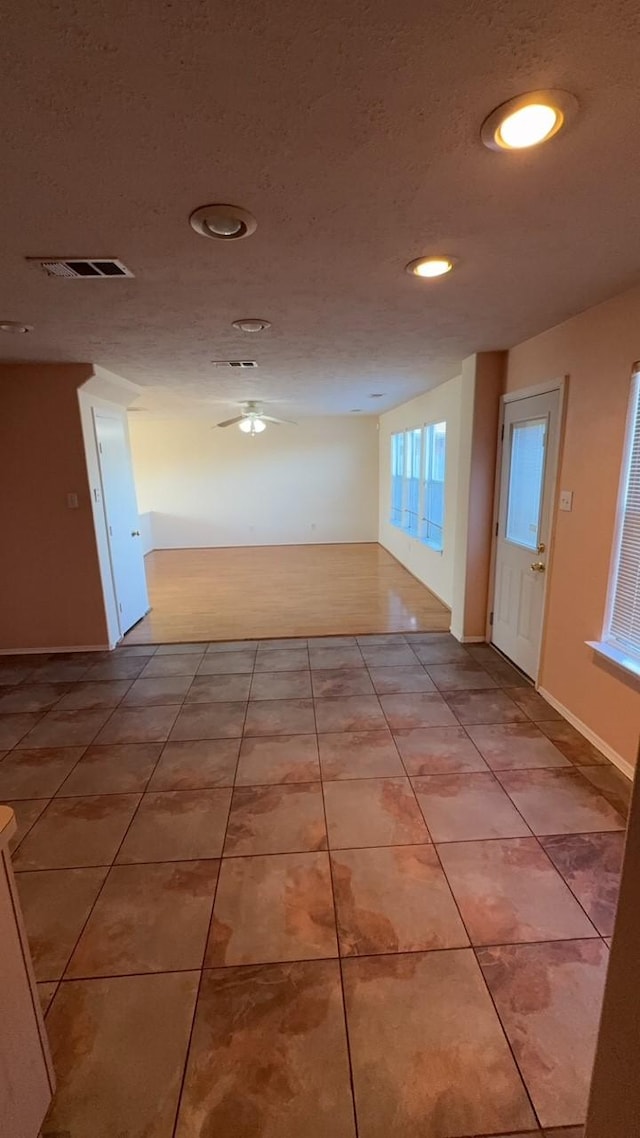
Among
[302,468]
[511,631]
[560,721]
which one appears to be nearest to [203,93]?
[560,721]

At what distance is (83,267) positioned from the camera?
6.32 feet

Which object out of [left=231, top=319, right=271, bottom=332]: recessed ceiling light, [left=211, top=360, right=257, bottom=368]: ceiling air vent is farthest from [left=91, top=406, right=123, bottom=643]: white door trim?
[left=231, top=319, right=271, bottom=332]: recessed ceiling light

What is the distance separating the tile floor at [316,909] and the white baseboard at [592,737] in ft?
0.16

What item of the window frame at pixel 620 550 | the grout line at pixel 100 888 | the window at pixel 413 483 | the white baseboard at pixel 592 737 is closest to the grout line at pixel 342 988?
the grout line at pixel 100 888

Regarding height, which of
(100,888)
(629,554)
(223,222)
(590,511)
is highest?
(223,222)

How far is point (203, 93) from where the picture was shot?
41.4 inches

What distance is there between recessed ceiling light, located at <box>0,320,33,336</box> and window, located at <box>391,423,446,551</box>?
3.98 metres

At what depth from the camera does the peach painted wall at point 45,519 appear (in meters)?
3.89

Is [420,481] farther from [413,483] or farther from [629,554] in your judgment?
[629,554]

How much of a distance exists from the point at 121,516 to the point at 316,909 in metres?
3.92

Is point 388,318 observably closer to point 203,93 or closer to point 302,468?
point 203,93

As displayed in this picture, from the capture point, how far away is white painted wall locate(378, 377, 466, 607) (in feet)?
15.9

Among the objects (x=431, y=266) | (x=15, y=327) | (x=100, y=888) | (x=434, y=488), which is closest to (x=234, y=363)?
(x=15, y=327)

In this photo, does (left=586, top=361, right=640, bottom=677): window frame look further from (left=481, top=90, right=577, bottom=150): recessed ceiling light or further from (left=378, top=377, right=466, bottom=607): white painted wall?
(left=378, top=377, right=466, bottom=607): white painted wall
